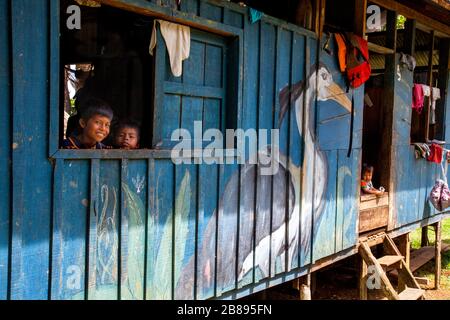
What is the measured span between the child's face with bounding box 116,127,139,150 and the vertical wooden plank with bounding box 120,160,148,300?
222 mm

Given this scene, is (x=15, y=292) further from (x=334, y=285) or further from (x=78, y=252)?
(x=334, y=285)

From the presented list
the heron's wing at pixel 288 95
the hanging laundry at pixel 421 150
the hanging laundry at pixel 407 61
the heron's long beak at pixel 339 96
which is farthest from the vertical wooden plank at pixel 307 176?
the hanging laundry at pixel 421 150

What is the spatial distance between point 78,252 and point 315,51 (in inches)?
126

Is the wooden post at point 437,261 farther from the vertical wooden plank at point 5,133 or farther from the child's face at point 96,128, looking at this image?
the vertical wooden plank at point 5,133

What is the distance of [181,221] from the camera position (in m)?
3.43

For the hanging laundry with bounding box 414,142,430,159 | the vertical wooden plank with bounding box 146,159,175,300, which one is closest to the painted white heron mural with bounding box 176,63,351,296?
the vertical wooden plank with bounding box 146,159,175,300

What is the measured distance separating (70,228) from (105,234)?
26 centimetres

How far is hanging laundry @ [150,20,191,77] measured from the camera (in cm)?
326

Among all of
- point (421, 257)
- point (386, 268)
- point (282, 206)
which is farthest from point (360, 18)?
→ point (421, 257)

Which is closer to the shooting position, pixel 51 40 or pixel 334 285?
pixel 51 40

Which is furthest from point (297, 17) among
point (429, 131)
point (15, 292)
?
point (429, 131)

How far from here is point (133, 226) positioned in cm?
308

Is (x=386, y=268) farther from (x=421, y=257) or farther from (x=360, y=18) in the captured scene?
(x=421, y=257)

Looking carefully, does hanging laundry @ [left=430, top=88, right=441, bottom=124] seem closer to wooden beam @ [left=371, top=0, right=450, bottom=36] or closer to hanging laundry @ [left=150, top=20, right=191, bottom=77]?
wooden beam @ [left=371, top=0, right=450, bottom=36]
